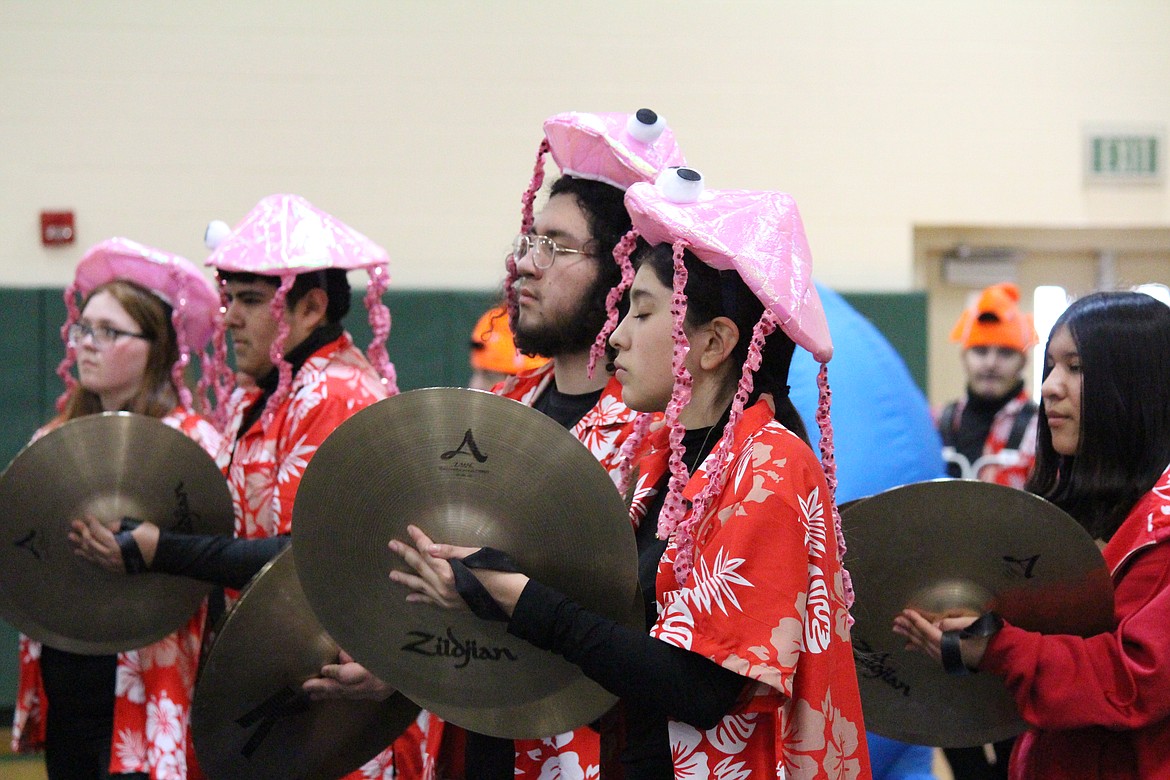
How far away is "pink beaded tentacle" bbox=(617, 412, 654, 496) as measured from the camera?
183 cm

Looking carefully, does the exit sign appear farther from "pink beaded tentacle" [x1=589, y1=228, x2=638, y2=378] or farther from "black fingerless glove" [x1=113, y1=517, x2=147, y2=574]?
"black fingerless glove" [x1=113, y1=517, x2=147, y2=574]

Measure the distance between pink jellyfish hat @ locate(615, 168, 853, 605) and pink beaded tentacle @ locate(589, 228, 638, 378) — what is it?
268 millimetres

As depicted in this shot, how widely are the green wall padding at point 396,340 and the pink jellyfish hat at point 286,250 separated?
2.73 metres

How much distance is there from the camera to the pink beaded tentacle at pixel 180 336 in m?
2.94

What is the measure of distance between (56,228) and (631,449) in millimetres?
4584

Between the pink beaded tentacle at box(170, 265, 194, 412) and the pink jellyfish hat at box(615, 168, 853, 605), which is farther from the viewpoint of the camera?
the pink beaded tentacle at box(170, 265, 194, 412)

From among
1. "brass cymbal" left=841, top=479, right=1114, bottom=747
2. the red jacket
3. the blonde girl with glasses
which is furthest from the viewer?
the blonde girl with glasses

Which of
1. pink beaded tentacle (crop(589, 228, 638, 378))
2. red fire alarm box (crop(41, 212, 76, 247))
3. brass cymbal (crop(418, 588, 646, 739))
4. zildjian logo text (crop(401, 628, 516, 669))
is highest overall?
red fire alarm box (crop(41, 212, 76, 247))

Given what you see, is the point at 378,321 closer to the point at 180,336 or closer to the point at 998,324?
the point at 180,336

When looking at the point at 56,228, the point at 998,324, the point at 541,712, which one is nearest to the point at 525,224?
the point at 541,712

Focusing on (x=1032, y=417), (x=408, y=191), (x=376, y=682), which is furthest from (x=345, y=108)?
(x=376, y=682)

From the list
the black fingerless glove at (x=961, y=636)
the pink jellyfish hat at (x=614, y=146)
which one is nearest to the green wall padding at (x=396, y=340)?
the pink jellyfish hat at (x=614, y=146)

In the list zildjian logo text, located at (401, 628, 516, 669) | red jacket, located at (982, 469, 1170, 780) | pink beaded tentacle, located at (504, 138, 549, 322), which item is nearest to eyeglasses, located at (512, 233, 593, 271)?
pink beaded tentacle, located at (504, 138, 549, 322)

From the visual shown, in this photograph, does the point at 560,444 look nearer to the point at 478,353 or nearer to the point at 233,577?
the point at 233,577
